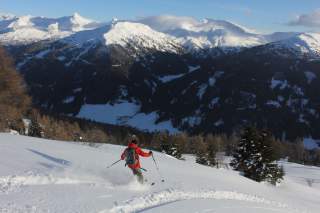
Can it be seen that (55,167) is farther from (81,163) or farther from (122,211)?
(122,211)

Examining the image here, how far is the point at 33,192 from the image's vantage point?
1912 centimetres

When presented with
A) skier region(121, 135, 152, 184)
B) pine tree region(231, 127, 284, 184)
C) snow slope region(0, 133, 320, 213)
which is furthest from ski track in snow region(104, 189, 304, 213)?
pine tree region(231, 127, 284, 184)

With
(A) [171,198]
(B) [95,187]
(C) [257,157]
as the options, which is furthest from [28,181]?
(C) [257,157]

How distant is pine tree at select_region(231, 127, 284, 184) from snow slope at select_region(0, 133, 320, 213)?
86.4 ft

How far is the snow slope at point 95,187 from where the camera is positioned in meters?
18.5

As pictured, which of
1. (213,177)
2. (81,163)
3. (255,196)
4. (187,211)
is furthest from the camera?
(213,177)

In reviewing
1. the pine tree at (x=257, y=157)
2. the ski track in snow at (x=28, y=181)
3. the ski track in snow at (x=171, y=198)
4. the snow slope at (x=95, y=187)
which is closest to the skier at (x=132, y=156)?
the snow slope at (x=95, y=187)

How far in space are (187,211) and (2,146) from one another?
12.3 meters

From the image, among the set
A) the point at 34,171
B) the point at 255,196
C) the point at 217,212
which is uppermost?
the point at 34,171

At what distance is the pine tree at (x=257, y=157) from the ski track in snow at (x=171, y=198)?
29592 mm

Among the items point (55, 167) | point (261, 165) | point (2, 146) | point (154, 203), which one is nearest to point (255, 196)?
point (154, 203)

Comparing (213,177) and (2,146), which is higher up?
(2,146)

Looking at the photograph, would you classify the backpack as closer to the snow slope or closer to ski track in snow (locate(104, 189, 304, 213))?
the snow slope

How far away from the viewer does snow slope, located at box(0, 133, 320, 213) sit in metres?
18.5
